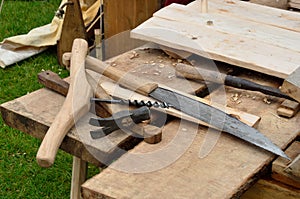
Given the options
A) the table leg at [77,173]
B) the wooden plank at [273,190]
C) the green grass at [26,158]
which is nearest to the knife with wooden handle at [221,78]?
the wooden plank at [273,190]

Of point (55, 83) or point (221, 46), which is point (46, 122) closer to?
point (55, 83)

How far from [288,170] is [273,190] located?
0.34 ft

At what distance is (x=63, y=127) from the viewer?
1351 millimetres

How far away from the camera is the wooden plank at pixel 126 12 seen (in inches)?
113

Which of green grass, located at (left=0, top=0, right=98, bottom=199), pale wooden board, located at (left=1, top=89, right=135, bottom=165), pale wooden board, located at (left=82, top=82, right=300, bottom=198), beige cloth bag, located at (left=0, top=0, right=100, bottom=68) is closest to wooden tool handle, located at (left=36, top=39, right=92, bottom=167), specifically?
pale wooden board, located at (left=1, top=89, right=135, bottom=165)

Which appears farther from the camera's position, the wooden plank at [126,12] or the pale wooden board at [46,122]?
the wooden plank at [126,12]

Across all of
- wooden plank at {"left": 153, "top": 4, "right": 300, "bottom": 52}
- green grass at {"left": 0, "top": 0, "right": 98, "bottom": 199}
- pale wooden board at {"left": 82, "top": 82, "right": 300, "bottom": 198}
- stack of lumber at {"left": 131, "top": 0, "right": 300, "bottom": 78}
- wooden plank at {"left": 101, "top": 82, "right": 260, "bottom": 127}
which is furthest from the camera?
green grass at {"left": 0, "top": 0, "right": 98, "bottom": 199}

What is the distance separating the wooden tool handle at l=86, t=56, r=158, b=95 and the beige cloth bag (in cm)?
204

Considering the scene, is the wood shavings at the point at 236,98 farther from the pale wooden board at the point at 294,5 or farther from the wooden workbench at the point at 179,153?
the pale wooden board at the point at 294,5

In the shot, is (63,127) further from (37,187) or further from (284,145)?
(37,187)

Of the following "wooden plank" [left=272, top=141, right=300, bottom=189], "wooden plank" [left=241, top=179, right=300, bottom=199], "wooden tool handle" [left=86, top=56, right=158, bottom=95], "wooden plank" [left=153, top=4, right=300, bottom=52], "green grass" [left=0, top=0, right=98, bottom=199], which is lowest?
"green grass" [left=0, top=0, right=98, bottom=199]

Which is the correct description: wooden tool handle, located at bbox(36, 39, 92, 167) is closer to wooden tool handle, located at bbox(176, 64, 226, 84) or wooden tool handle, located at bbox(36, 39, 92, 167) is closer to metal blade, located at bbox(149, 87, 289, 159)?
metal blade, located at bbox(149, 87, 289, 159)

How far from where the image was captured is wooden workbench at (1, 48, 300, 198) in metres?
1.19

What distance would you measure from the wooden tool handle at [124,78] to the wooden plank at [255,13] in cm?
53
